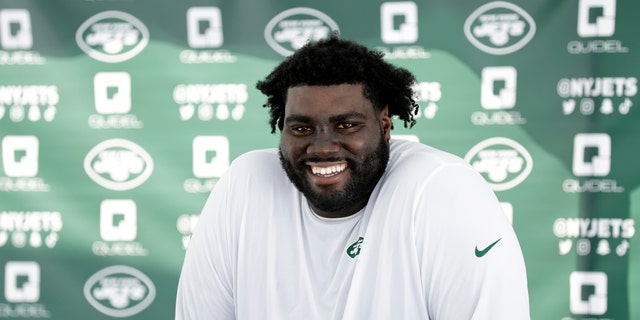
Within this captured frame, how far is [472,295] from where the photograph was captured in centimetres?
140

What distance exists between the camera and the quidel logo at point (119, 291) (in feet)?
9.61

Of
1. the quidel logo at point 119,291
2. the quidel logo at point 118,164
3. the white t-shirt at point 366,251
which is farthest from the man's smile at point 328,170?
the quidel logo at point 119,291

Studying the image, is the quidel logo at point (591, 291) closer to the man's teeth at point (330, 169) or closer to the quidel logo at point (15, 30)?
the man's teeth at point (330, 169)

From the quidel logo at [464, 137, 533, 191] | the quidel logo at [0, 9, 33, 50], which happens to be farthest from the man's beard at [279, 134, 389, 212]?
the quidel logo at [0, 9, 33, 50]

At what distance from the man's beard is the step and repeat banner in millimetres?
1200

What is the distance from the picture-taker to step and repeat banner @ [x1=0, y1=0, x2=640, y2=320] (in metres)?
2.67

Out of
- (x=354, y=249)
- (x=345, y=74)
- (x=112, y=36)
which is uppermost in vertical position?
(x=112, y=36)

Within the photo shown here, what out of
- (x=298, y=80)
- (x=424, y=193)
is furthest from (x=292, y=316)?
(x=298, y=80)

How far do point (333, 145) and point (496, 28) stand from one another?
4.63ft

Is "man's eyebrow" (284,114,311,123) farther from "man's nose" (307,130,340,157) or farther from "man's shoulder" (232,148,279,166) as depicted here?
"man's shoulder" (232,148,279,166)

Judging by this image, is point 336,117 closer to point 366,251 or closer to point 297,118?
point 297,118

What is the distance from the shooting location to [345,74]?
157cm

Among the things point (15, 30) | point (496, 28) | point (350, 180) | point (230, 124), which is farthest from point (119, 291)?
point (496, 28)

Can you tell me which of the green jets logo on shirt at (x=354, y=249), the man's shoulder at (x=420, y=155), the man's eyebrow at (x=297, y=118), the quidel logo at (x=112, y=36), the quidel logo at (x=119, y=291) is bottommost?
the quidel logo at (x=119, y=291)
